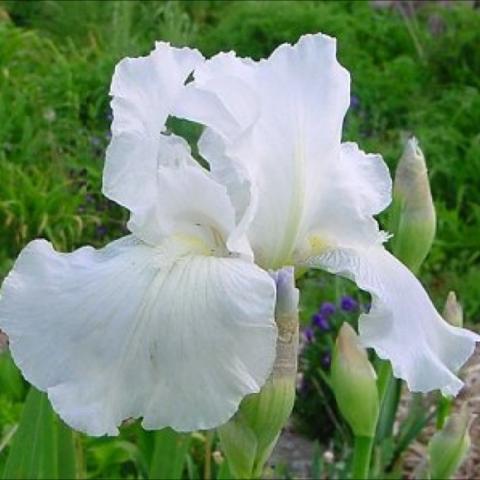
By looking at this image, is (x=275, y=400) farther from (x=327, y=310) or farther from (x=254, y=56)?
(x=254, y=56)

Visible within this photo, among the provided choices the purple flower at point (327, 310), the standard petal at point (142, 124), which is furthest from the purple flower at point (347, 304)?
the standard petal at point (142, 124)

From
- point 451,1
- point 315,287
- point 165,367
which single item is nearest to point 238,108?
point 165,367

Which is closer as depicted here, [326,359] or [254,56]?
[326,359]

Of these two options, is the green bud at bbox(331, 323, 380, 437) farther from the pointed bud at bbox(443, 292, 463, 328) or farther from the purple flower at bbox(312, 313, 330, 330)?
the purple flower at bbox(312, 313, 330, 330)

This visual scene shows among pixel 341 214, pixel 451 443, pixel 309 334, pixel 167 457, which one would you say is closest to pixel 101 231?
pixel 309 334

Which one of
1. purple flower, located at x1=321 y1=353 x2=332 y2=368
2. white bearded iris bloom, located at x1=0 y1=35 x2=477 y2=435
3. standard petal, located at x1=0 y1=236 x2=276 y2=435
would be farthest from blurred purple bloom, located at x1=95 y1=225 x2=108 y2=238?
standard petal, located at x1=0 y1=236 x2=276 y2=435
